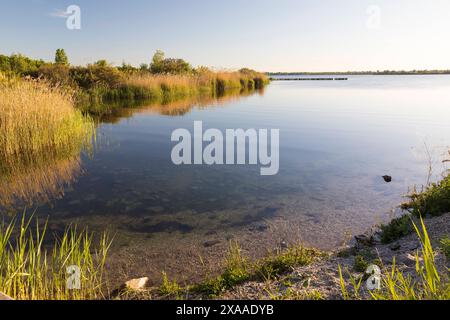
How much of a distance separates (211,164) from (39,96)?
5.86 metres

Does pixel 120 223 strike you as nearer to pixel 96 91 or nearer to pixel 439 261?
pixel 439 261

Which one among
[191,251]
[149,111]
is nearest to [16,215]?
[191,251]

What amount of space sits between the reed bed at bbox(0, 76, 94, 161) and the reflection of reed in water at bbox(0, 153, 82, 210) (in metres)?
0.60

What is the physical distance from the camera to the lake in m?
5.11

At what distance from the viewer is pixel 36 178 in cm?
775

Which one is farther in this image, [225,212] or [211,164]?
[211,164]

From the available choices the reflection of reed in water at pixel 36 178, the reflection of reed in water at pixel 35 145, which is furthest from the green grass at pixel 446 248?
the reflection of reed in water at pixel 35 145

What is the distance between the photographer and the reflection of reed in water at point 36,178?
6.64 meters

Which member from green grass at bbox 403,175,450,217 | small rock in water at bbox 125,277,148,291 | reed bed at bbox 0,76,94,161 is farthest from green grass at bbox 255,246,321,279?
reed bed at bbox 0,76,94,161

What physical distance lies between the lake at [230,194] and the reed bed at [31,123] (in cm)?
118

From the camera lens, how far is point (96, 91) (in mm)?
26250

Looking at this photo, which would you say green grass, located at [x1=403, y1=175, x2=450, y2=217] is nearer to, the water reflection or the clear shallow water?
the clear shallow water

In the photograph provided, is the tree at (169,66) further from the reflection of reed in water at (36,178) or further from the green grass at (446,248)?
the green grass at (446,248)
